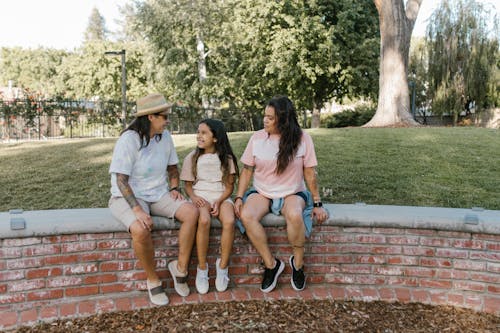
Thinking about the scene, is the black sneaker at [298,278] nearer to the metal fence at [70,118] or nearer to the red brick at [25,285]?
the red brick at [25,285]

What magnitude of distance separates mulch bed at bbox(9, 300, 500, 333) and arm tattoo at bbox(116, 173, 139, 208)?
0.81 metres

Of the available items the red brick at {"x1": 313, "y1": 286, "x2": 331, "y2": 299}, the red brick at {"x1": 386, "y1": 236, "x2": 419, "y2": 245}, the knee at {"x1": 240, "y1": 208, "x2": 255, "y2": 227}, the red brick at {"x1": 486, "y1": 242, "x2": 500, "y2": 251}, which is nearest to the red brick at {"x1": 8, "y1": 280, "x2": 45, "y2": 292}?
the knee at {"x1": 240, "y1": 208, "x2": 255, "y2": 227}

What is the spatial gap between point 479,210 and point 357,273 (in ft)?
3.85

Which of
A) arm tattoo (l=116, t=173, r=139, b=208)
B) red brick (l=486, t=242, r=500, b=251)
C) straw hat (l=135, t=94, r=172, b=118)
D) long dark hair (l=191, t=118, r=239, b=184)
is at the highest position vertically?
straw hat (l=135, t=94, r=172, b=118)

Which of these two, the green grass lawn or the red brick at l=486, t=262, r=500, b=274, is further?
the green grass lawn

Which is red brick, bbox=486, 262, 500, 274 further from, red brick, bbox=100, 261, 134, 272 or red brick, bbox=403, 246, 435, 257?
red brick, bbox=100, 261, 134, 272

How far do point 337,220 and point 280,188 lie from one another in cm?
54

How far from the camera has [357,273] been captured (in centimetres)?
402

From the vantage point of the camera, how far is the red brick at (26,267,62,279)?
3461 mm

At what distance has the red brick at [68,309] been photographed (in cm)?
344

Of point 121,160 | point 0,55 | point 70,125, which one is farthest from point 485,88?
point 0,55

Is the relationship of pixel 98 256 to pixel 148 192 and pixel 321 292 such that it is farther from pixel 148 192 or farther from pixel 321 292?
pixel 321 292

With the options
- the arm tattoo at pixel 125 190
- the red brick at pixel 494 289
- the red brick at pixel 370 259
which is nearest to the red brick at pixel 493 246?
the red brick at pixel 494 289

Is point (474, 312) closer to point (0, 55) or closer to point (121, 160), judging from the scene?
point (121, 160)
